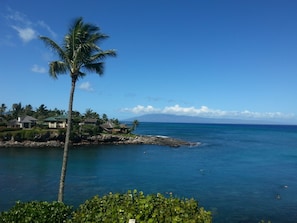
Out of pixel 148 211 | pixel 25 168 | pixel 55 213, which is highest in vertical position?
pixel 148 211

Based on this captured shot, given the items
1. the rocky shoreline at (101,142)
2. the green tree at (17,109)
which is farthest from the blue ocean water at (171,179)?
the green tree at (17,109)

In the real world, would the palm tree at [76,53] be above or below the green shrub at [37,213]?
above

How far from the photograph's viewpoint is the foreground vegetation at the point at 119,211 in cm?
860

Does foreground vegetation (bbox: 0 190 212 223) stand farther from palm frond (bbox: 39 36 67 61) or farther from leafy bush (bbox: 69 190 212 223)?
palm frond (bbox: 39 36 67 61)

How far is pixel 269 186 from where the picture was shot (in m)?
39.1

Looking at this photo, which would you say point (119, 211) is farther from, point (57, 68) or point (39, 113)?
point (39, 113)

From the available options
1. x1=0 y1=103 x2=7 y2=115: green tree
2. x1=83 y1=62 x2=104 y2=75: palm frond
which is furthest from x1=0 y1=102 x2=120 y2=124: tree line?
x1=83 y1=62 x2=104 y2=75: palm frond

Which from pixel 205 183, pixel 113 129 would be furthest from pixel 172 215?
pixel 113 129

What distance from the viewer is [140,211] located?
873 cm

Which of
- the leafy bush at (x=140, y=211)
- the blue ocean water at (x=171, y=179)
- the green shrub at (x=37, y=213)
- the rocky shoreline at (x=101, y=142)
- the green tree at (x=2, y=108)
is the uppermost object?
the green tree at (x=2, y=108)

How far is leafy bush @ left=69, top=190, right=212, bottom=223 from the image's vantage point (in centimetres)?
855

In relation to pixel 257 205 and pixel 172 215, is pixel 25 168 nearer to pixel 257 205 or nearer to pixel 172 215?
pixel 257 205

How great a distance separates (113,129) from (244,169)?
61.6 metres

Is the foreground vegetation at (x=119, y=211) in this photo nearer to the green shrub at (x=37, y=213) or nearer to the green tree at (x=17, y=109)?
the green shrub at (x=37, y=213)
